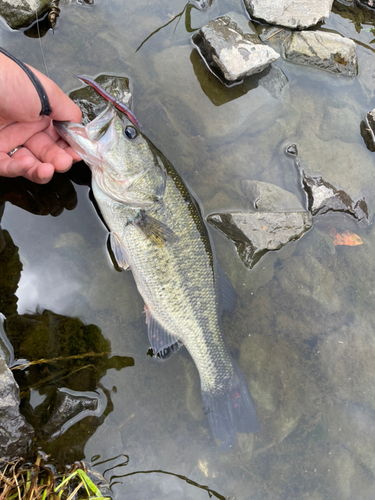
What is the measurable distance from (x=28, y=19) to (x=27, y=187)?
175 centimetres

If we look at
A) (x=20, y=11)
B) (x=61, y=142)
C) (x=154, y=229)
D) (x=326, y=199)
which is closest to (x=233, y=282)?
(x=154, y=229)

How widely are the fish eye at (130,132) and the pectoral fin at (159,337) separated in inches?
63.0

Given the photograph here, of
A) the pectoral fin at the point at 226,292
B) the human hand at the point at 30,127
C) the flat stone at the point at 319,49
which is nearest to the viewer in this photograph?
the human hand at the point at 30,127

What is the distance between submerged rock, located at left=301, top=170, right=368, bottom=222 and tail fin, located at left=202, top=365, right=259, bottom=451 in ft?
6.59

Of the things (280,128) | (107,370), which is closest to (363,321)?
(280,128)

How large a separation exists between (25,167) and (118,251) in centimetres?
108

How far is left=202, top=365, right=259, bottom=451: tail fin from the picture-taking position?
10.6 ft

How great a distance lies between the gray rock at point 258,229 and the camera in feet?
11.3

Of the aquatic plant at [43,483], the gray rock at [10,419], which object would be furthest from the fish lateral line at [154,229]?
the aquatic plant at [43,483]

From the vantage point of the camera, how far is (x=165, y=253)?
9.68 feet

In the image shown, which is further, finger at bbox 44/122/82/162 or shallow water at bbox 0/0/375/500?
shallow water at bbox 0/0/375/500

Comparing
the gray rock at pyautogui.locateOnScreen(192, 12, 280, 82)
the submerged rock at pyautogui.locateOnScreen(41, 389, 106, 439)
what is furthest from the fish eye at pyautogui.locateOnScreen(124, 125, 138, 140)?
the submerged rock at pyautogui.locateOnScreen(41, 389, 106, 439)

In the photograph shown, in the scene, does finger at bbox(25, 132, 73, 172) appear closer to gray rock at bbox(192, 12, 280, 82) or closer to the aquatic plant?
gray rock at bbox(192, 12, 280, 82)

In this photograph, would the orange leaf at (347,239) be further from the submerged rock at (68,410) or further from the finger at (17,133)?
the finger at (17,133)
